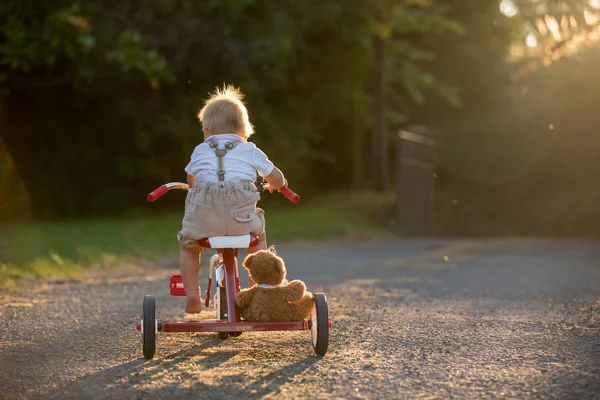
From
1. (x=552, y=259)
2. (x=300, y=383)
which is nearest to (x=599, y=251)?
(x=552, y=259)

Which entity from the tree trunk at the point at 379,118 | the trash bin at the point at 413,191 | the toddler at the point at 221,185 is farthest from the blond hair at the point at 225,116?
the tree trunk at the point at 379,118

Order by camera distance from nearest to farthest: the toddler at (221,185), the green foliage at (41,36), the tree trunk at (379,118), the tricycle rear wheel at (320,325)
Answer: the tricycle rear wheel at (320,325) → the toddler at (221,185) → the green foliage at (41,36) → the tree trunk at (379,118)

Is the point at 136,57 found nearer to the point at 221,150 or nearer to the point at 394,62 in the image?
the point at 221,150

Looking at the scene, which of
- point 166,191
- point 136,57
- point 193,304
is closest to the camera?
point 166,191

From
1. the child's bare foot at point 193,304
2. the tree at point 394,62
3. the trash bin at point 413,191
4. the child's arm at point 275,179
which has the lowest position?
the child's bare foot at point 193,304

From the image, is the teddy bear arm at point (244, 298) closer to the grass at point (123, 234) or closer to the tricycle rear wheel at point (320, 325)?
the tricycle rear wheel at point (320, 325)

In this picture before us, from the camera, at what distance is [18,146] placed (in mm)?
17484

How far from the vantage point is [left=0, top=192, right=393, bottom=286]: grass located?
425 inches

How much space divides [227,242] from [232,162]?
46 cm

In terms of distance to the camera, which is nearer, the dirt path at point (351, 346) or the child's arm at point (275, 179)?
the dirt path at point (351, 346)

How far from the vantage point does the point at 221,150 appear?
5.65 metres

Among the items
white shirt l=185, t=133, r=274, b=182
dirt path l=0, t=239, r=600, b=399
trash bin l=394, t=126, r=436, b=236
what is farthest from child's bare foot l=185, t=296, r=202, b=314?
trash bin l=394, t=126, r=436, b=236

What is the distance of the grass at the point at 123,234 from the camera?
10.8m

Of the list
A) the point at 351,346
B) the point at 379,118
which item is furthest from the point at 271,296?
the point at 379,118
